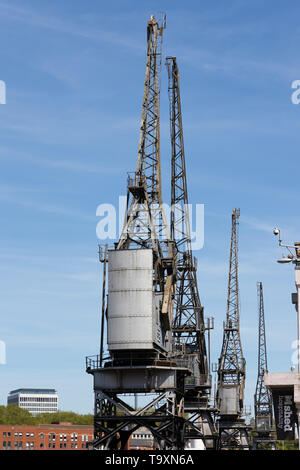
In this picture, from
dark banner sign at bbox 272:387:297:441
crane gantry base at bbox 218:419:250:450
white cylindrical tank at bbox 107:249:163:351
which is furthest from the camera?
crane gantry base at bbox 218:419:250:450

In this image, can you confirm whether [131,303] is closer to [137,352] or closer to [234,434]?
[137,352]

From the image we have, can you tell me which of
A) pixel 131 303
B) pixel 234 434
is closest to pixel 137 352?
pixel 131 303

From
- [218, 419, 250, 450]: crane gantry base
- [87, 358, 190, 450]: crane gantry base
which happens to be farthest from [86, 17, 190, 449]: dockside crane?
[218, 419, 250, 450]: crane gantry base

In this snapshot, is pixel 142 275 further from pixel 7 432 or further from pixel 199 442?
pixel 7 432

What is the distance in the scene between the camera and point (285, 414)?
6431 centimetres

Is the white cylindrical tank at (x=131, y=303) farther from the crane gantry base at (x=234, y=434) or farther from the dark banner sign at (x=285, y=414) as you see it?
the crane gantry base at (x=234, y=434)

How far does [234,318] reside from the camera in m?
147

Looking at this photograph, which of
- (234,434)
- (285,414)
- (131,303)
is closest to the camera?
(285,414)

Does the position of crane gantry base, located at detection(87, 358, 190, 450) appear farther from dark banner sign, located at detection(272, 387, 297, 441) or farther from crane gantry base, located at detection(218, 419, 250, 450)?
crane gantry base, located at detection(218, 419, 250, 450)

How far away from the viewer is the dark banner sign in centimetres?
6334

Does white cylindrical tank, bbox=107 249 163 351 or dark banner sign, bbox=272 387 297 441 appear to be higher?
white cylindrical tank, bbox=107 249 163 351

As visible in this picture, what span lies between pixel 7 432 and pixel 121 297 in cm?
14248

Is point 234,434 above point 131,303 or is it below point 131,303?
below
